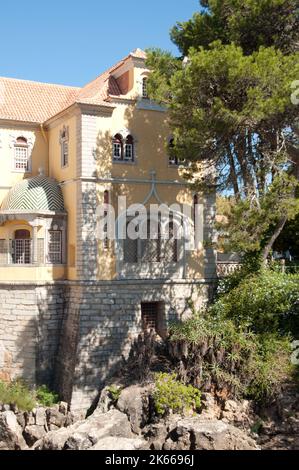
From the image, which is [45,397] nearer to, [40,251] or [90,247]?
[40,251]

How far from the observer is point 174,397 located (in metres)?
20.0

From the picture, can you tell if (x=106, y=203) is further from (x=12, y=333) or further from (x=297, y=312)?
(x=297, y=312)

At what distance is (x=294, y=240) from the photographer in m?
28.7

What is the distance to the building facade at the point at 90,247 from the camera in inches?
896

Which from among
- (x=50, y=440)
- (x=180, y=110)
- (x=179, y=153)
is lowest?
(x=50, y=440)

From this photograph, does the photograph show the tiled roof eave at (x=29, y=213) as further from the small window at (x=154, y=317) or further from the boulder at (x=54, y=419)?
the boulder at (x=54, y=419)

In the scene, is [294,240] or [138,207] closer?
[138,207]

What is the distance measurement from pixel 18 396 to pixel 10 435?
166cm

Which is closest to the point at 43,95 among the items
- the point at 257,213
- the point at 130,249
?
the point at 130,249

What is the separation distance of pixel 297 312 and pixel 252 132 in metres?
7.49

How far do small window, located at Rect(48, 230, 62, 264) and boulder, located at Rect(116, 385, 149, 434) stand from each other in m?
6.47

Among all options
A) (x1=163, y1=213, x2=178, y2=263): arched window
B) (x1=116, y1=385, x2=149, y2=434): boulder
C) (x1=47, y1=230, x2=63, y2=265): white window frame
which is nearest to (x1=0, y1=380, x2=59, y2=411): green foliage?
(x1=116, y1=385, x2=149, y2=434): boulder

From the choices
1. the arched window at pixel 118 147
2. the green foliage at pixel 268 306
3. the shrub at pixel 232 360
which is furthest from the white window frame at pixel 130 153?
the shrub at pixel 232 360
